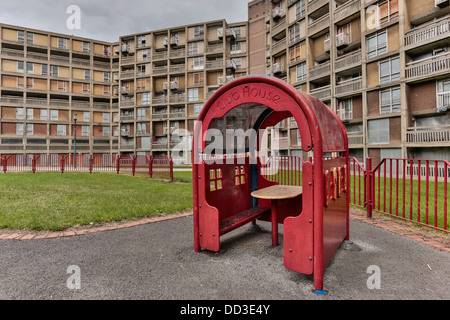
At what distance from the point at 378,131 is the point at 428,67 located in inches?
221

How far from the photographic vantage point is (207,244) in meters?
3.44

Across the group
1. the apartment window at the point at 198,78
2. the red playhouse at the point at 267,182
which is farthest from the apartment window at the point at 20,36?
the red playhouse at the point at 267,182

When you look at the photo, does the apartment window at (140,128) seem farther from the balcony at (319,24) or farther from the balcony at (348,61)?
the balcony at (348,61)

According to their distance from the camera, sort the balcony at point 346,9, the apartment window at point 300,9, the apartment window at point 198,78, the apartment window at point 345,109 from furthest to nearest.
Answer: the apartment window at point 198,78 → the apartment window at point 300,9 → the apartment window at point 345,109 → the balcony at point 346,9

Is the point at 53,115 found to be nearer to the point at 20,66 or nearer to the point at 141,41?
the point at 20,66

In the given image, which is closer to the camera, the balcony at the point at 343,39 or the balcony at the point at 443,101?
the balcony at the point at 443,101

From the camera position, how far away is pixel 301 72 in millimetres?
27578

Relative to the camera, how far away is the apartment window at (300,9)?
26.9 m

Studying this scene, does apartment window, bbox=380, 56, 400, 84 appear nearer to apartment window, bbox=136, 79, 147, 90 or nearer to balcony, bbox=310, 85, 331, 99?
balcony, bbox=310, 85, 331, 99

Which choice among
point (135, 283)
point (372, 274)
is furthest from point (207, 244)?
point (372, 274)

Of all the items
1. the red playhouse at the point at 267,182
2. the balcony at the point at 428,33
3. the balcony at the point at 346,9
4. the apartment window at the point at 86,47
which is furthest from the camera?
the apartment window at the point at 86,47

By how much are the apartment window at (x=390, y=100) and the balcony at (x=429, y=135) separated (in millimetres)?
2167

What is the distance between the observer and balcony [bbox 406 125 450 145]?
17.1 m

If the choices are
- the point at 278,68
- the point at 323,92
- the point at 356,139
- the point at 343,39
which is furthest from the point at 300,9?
the point at 356,139
